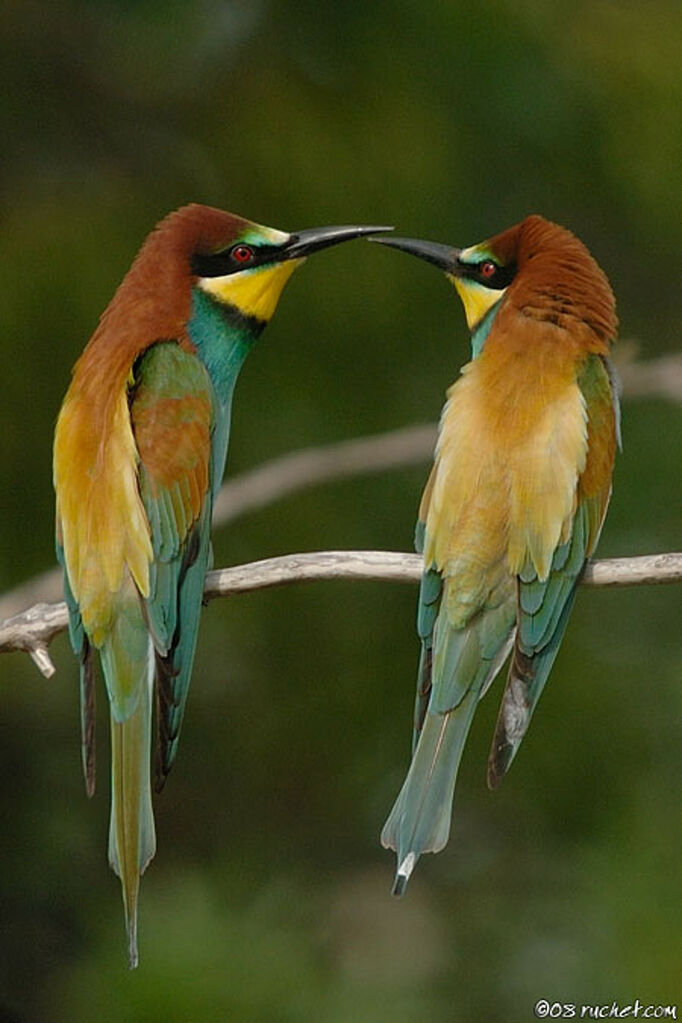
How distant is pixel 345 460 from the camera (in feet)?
15.3

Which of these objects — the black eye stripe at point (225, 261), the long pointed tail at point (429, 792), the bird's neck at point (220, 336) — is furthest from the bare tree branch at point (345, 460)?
the long pointed tail at point (429, 792)

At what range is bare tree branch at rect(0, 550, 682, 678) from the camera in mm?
3055

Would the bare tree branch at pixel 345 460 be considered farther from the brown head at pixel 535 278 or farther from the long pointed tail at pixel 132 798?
the long pointed tail at pixel 132 798

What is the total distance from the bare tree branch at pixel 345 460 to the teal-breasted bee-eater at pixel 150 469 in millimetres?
1057

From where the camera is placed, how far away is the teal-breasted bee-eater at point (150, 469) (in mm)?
3096

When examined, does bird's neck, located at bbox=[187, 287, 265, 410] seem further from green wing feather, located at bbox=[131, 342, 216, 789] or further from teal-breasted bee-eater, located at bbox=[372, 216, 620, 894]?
teal-breasted bee-eater, located at bbox=[372, 216, 620, 894]

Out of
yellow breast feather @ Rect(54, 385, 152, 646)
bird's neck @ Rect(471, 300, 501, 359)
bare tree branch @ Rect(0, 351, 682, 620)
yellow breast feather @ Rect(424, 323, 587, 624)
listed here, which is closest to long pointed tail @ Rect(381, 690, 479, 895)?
yellow breast feather @ Rect(424, 323, 587, 624)

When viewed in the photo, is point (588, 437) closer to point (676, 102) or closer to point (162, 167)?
point (676, 102)

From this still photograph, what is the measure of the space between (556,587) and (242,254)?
2.55 ft

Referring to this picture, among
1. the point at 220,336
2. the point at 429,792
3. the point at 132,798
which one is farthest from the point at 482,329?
the point at 132,798

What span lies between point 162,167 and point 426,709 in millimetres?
2269

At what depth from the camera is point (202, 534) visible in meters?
3.24

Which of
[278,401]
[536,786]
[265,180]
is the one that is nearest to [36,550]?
[278,401]

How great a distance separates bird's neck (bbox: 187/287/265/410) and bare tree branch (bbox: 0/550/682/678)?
0.40 meters
